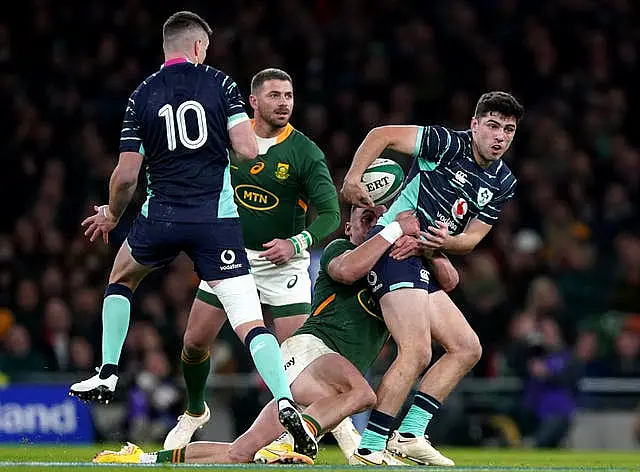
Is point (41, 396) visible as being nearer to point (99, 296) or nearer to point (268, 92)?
point (99, 296)

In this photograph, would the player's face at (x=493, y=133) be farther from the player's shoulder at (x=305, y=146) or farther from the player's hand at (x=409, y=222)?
the player's shoulder at (x=305, y=146)

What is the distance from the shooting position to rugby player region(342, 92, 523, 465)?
8570 millimetres

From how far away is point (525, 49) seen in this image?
20047 mm

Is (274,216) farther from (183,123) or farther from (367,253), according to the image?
(183,123)

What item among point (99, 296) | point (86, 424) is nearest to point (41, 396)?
point (86, 424)

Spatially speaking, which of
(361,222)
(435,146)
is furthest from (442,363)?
(435,146)

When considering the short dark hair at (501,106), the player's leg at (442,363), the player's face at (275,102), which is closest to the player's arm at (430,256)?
the player's leg at (442,363)

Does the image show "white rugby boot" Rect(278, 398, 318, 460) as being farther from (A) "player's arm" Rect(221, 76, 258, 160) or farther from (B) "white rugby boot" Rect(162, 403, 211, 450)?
(B) "white rugby boot" Rect(162, 403, 211, 450)

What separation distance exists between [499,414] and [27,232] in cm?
587

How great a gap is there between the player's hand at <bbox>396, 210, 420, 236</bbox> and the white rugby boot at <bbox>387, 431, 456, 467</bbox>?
1245 millimetres

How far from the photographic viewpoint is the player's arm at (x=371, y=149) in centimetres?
866

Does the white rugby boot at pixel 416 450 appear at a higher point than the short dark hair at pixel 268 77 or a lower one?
lower

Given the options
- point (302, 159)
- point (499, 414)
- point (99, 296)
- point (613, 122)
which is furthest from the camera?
point (613, 122)

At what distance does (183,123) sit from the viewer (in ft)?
26.7
